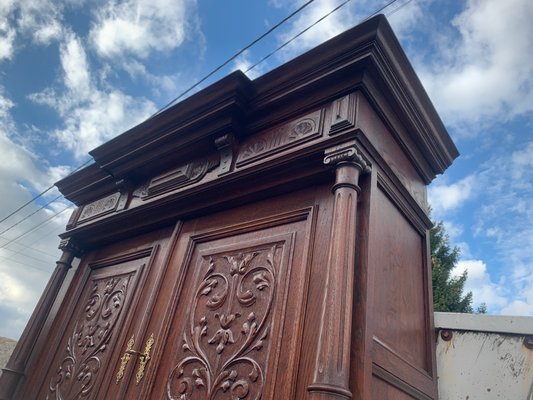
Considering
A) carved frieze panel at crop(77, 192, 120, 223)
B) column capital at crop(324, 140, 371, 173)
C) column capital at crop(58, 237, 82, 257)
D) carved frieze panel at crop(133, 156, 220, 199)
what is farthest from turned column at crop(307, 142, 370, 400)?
column capital at crop(58, 237, 82, 257)

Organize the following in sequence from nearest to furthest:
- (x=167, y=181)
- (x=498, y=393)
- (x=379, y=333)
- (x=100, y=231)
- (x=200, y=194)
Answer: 1. (x=379, y=333)
2. (x=498, y=393)
3. (x=200, y=194)
4. (x=167, y=181)
5. (x=100, y=231)

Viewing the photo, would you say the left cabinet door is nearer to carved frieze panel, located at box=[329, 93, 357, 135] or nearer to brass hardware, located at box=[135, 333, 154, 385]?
brass hardware, located at box=[135, 333, 154, 385]

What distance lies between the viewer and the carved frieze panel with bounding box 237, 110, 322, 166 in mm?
1331

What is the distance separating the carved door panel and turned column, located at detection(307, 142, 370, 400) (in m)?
0.15

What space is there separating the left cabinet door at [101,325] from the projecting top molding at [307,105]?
0.45 meters

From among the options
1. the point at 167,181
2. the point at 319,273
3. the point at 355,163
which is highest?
the point at 167,181

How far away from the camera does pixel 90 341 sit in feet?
5.65

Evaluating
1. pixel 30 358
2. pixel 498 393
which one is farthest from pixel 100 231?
pixel 498 393

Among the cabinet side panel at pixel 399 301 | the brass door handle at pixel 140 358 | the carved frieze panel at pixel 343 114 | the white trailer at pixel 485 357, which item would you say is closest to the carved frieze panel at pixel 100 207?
the brass door handle at pixel 140 358

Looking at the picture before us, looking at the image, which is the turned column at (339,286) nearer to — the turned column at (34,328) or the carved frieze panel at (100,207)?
the carved frieze panel at (100,207)

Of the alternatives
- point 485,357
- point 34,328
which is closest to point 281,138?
point 485,357

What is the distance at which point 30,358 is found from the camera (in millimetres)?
1938

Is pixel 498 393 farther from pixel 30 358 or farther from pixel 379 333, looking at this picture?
pixel 30 358

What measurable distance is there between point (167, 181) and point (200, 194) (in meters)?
0.29
